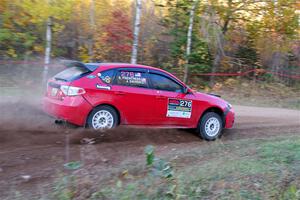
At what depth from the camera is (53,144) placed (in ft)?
27.1

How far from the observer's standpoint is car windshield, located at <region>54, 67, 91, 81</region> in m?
9.06

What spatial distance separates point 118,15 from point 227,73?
6.70 meters

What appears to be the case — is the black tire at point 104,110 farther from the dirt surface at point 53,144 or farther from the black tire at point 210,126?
the black tire at point 210,126

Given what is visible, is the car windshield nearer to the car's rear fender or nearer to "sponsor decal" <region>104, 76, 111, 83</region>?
"sponsor decal" <region>104, 76, 111, 83</region>

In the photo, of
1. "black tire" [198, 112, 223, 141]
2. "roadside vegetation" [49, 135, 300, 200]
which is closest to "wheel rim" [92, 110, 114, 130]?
"roadside vegetation" [49, 135, 300, 200]

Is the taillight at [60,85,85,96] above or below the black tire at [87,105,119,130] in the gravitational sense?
above

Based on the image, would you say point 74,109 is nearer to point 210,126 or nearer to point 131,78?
point 131,78

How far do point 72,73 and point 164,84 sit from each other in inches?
80.6

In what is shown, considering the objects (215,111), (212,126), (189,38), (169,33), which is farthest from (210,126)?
(169,33)

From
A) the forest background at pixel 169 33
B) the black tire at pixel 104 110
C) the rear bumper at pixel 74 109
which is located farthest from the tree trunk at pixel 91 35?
the rear bumper at pixel 74 109

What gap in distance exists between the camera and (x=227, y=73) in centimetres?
2414

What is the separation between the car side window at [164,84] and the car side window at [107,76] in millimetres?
958

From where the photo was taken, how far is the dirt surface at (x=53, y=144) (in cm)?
631

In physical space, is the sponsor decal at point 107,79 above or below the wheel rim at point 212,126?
above
